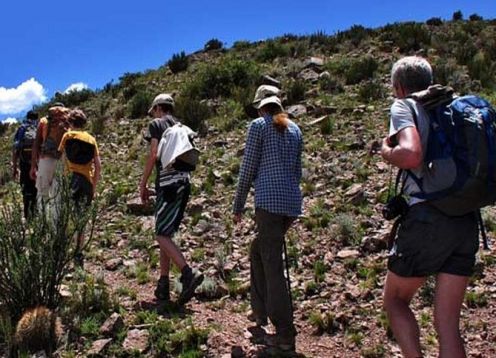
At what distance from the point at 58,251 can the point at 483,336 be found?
11.5ft

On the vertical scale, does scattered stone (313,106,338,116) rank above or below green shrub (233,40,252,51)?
below

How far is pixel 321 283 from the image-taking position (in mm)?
5699

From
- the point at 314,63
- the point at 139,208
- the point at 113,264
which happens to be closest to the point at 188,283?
the point at 113,264

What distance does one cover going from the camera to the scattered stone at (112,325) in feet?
14.9

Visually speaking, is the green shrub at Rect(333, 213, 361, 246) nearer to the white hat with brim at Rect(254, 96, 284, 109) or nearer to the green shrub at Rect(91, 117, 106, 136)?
the white hat with brim at Rect(254, 96, 284, 109)

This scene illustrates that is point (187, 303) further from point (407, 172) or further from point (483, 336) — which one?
point (407, 172)

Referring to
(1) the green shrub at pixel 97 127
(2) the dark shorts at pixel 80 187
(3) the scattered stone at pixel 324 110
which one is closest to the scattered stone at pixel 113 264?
(2) the dark shorts at pixel 80 187

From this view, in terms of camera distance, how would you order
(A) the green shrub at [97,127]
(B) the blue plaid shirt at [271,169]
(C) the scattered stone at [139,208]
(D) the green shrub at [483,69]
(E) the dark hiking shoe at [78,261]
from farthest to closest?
(A) the green shrub at [97,127] → (D) the green shrub at [483,69] → (C) the scattered stone at [139,208] → (E) the dark hiking shoe at [78,261] → (B) the blue plaid shirt at [271,169]

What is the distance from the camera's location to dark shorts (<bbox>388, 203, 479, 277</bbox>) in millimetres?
2994

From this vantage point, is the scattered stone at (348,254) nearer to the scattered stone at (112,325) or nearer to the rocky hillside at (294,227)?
the rocky hillside at (294,227)

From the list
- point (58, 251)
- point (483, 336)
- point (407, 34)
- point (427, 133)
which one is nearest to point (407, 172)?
point (427, 133)

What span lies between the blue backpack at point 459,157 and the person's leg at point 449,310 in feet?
1.20

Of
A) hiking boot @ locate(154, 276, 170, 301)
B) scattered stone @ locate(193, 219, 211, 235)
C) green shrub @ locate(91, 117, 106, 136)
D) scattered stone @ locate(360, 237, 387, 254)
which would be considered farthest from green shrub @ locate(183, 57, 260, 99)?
hiking boot @ locate(154, 276, 170, 301)

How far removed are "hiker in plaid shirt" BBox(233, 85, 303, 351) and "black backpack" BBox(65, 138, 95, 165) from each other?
2.40 metres
